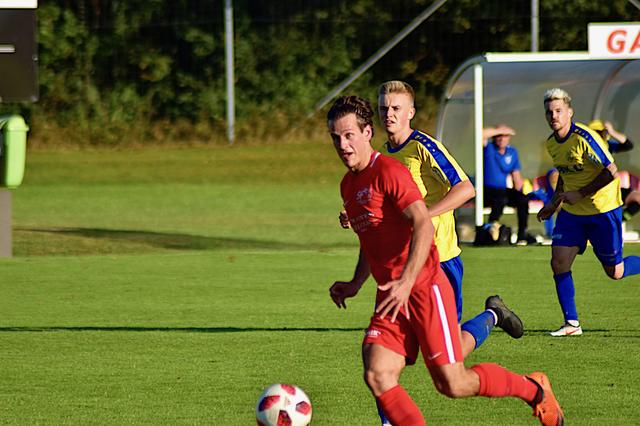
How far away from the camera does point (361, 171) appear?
18.9 ft

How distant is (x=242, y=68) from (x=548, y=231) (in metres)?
20.3

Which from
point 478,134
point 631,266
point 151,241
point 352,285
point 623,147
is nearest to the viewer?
point 352,285

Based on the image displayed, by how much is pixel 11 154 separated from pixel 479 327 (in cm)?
1028

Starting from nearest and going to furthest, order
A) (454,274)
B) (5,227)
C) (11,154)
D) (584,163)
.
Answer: (454,274) → (584,163) → (11,154) → (5,227)

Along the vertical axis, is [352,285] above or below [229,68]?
below

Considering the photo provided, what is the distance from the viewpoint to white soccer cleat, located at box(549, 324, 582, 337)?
9.91 m

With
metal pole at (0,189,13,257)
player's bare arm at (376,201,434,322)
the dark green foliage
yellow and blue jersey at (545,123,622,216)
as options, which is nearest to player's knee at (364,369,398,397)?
player's bare arm at (376,201,434,322)

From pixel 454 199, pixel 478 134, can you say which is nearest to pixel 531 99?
pixel 478 134

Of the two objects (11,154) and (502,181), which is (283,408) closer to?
(11,154)

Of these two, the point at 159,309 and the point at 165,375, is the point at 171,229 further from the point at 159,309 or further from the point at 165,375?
the point at 165,375

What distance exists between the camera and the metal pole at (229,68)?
114 feet

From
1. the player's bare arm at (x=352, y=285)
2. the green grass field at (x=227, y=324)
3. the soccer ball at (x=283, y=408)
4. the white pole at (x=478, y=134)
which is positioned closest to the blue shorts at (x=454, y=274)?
the green grass field at (x=227, y=324)

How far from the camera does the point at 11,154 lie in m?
16.0

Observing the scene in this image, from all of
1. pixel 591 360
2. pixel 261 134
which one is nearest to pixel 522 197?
pixel 591 360
